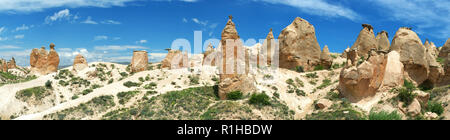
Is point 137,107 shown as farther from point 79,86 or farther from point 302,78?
point 302,78

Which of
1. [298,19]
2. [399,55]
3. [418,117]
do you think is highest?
[298,19]

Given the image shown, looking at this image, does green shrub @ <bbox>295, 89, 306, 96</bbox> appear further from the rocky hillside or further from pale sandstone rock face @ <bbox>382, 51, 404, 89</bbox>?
pale sandstone rock face @ <bbox>382, 51, 404, 89</bbox>

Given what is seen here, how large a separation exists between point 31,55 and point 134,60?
51.6 feet

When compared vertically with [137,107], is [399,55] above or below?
above

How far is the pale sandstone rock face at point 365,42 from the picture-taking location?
38.2 metres

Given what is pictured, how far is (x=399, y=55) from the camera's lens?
1027 inches

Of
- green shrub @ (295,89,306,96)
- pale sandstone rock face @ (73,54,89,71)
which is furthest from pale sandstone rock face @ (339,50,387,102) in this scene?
pale sandstone rock face @ (73,54,89,71)

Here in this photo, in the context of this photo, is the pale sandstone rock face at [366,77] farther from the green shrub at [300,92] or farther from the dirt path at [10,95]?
the dirt path at [10,95]

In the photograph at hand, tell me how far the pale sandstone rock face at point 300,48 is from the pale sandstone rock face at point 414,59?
11345mm

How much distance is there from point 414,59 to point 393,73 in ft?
12.1

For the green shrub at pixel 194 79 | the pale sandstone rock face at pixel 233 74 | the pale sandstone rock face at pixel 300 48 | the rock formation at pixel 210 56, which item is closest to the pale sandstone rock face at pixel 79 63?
the rock formation at pixel 210 56
